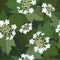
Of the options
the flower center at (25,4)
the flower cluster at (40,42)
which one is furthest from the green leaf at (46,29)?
the flower center at (25,4)

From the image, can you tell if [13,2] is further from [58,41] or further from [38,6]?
[58,41]

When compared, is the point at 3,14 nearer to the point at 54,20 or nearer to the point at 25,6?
the point at 25,6

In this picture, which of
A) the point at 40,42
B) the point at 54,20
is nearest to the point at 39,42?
the point at 40,42

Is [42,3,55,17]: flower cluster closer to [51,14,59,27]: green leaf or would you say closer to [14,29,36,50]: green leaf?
[51,14,59,27]: green leaf

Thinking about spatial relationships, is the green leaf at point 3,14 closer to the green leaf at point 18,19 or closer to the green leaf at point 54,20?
the green leaf at point 18,19

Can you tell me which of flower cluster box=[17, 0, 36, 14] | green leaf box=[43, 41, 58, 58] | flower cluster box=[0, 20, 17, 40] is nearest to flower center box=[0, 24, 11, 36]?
flower cluster box=[0, 20, 17, 40]
